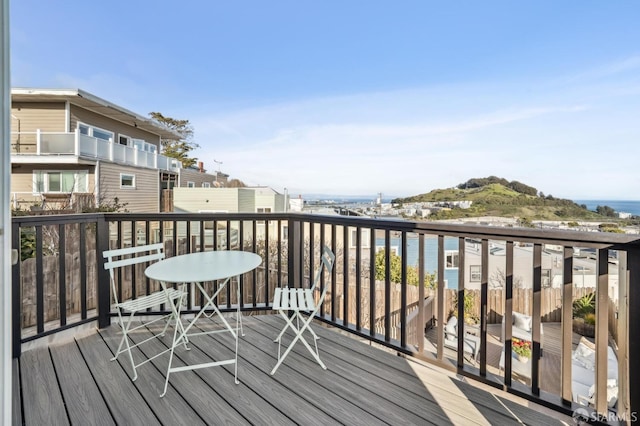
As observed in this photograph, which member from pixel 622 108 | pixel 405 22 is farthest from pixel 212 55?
pixel 622 108

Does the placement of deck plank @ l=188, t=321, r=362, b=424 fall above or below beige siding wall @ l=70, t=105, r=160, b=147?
below

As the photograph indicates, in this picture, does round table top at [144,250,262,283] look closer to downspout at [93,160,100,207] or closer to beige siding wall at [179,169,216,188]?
downspout at [93,160,100,207]

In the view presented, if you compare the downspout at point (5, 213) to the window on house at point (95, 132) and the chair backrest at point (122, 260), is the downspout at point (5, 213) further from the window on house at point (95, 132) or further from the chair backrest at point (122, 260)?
the window on house at point (95, 132)

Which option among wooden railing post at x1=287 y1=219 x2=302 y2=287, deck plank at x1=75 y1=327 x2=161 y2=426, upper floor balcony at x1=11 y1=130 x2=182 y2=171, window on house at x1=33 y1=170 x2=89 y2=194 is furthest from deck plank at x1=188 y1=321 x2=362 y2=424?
window on house at x1=33 y1=170 x2=89 y2=194

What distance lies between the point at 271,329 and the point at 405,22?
6.58 meters

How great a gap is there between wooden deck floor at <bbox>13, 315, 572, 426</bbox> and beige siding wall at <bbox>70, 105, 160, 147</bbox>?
412 inches

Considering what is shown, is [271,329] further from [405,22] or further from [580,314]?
[405,22]

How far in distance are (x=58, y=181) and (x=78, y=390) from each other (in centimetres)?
1106

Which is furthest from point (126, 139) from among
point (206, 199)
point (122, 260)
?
point (122, 260)

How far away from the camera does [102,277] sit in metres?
2.73

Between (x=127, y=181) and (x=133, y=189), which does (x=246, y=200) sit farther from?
(x=127, y=181)

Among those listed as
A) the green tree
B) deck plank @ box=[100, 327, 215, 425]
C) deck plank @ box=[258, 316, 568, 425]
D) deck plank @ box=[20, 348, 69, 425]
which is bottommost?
deck plank @ box=[258, 316, 568, 425]

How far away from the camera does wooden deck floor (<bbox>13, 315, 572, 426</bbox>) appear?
160cm

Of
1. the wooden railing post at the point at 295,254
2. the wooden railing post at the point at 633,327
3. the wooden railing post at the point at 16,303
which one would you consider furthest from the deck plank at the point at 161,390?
the wooden railing post at the point at 633,327
